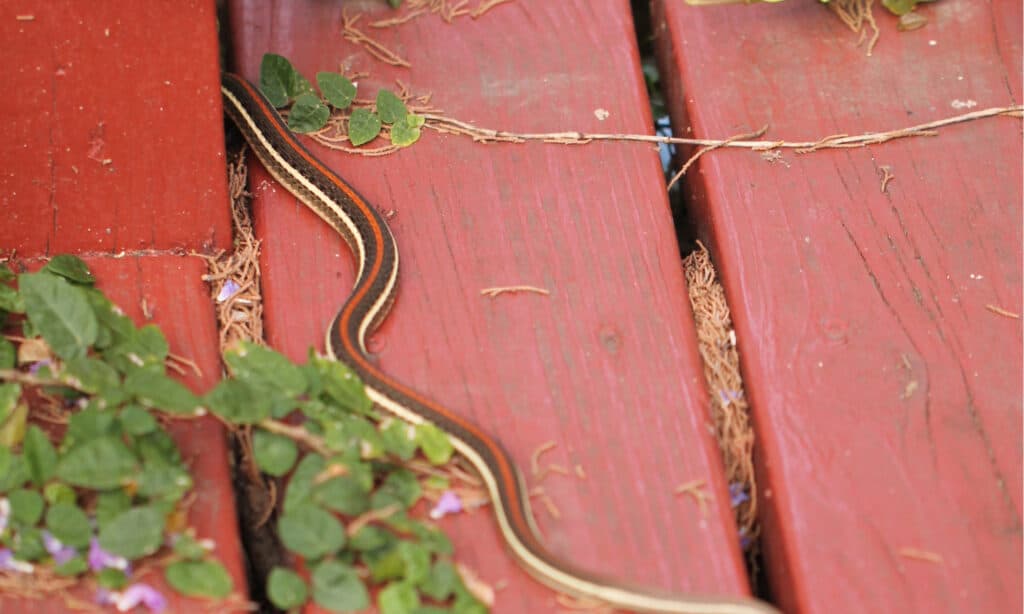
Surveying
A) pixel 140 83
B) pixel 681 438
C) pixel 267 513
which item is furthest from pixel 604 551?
pixel 140 83

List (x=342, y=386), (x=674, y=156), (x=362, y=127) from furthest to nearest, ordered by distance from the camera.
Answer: (x=674, y=156) → (x=362, y=127) → (x=342, y=386)

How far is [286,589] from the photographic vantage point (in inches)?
76.9

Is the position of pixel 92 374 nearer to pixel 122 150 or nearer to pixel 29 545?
pixel 29 545

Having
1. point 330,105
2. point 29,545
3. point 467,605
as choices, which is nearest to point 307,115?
point 330,105

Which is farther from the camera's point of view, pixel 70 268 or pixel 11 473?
pixel 70 268

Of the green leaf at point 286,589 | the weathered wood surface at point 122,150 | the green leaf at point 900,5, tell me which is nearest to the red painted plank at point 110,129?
the weathered wood surface at point 122,150

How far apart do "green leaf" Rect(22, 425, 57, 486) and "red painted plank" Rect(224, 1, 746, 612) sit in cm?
55

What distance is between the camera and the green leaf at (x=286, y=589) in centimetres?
195

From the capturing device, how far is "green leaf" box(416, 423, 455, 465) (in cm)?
213

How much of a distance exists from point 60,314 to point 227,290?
429 mm

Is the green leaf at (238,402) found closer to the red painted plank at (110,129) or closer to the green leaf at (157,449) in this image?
the green leaf at (157,449)

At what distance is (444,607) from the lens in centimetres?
200

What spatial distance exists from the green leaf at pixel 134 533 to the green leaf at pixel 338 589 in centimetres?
29

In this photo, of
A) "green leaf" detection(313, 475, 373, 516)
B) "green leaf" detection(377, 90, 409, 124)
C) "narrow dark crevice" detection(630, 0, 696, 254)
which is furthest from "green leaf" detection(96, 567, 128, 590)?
"narrow dark crevice" detection(630, 0, 696, 254)
